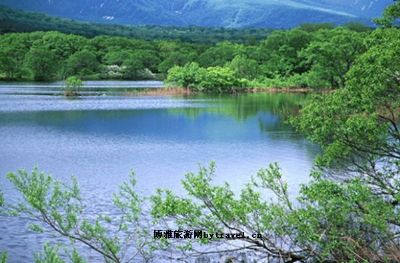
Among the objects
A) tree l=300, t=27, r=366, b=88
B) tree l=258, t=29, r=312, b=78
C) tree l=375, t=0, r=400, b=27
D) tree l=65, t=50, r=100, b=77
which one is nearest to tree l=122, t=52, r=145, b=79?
tree l=65, t=50, r=100, b=77

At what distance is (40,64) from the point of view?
89312 millimetres

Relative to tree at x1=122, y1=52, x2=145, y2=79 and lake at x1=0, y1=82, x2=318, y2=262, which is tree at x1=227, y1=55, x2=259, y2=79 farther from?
tree at x1=122, y1=52, x2=145, y2=79

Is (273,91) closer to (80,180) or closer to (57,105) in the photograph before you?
(57,105)

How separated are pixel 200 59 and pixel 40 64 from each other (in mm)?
22820

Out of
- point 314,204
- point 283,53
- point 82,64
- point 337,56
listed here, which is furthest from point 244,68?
A: point 314,204

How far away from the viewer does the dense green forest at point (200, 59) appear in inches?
2283

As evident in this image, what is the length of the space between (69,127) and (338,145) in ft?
72.9

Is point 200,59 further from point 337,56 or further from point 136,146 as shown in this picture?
point 136,146

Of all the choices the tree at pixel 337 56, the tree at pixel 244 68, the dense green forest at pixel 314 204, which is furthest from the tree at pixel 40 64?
the dense green forest at pixel 314 204

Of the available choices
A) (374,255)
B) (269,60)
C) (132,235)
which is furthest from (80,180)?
(269,60)

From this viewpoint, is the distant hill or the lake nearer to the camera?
the lake

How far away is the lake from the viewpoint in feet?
58.4

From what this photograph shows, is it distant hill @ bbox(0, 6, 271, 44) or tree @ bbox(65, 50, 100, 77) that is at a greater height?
distant hill @ bbox(0, 6, 271, 44)

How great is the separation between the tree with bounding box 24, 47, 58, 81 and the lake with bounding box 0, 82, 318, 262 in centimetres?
4639
